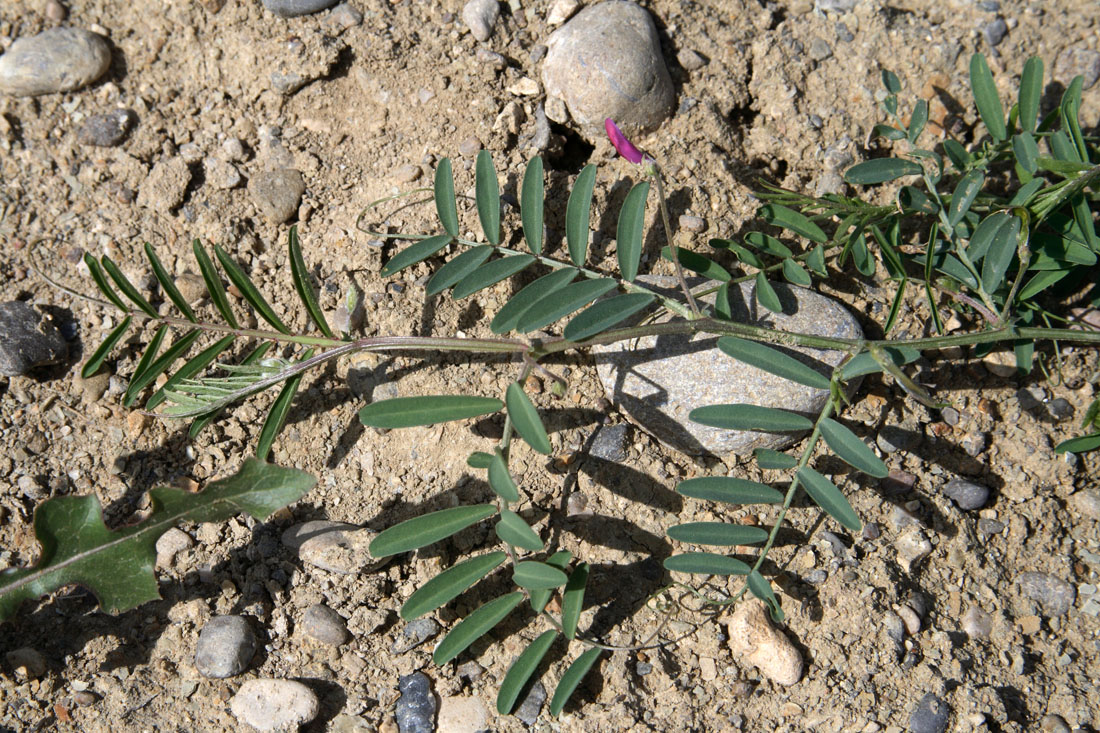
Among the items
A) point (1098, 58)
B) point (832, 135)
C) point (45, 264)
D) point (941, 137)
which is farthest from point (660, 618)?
point (1098, 58)

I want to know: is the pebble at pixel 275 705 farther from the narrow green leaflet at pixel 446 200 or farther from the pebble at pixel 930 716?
the pebble at pixel 930 716

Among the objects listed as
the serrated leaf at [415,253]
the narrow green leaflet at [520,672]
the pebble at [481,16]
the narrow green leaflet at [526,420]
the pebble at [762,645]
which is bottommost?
the pebble at [762,645]

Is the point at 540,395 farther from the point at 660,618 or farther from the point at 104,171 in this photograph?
the point at 104,171

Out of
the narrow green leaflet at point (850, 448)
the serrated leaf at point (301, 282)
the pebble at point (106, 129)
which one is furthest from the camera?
the pebble at point (106, 129)

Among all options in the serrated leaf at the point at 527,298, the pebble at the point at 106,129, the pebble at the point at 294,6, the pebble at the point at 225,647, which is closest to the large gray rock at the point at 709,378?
the serrated leaf at the point at 527,298

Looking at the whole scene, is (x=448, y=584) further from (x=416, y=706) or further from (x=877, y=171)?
(x=877, y=171)
